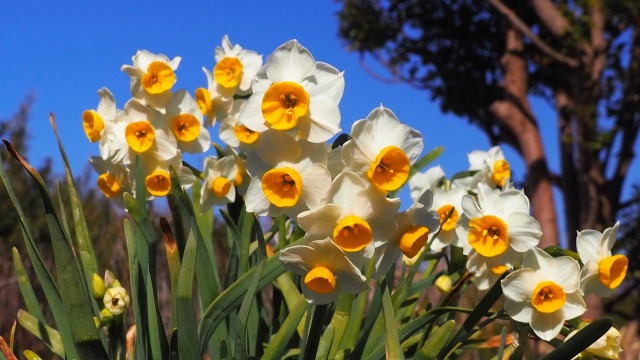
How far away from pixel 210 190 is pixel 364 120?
587 mm

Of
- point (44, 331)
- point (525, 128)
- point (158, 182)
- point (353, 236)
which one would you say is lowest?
point (353, 236)

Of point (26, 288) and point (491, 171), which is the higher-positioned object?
point (491, 171)

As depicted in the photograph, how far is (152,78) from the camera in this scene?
127 cm

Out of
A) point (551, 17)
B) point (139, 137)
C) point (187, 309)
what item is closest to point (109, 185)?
point (139, 137)

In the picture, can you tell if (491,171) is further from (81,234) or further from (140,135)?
(81,234)

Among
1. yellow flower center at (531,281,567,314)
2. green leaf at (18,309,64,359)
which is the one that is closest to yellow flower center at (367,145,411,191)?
yellow flower center at (531,281,567,314)

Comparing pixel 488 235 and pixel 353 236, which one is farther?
pixel 488 235

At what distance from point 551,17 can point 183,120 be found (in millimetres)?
5626

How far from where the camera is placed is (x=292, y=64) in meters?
0.88

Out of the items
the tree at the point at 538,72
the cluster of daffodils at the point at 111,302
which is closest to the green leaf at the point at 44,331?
the cluster of daffodils at the point at 111,302

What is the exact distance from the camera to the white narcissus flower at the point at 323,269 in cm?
81

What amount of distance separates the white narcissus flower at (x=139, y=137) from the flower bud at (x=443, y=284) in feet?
1.85

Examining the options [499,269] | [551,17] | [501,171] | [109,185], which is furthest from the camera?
[551,17]

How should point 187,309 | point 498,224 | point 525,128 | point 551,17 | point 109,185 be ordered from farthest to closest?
point 525,128
point 551,17
point 109,185
point 498,224
point 187,309
